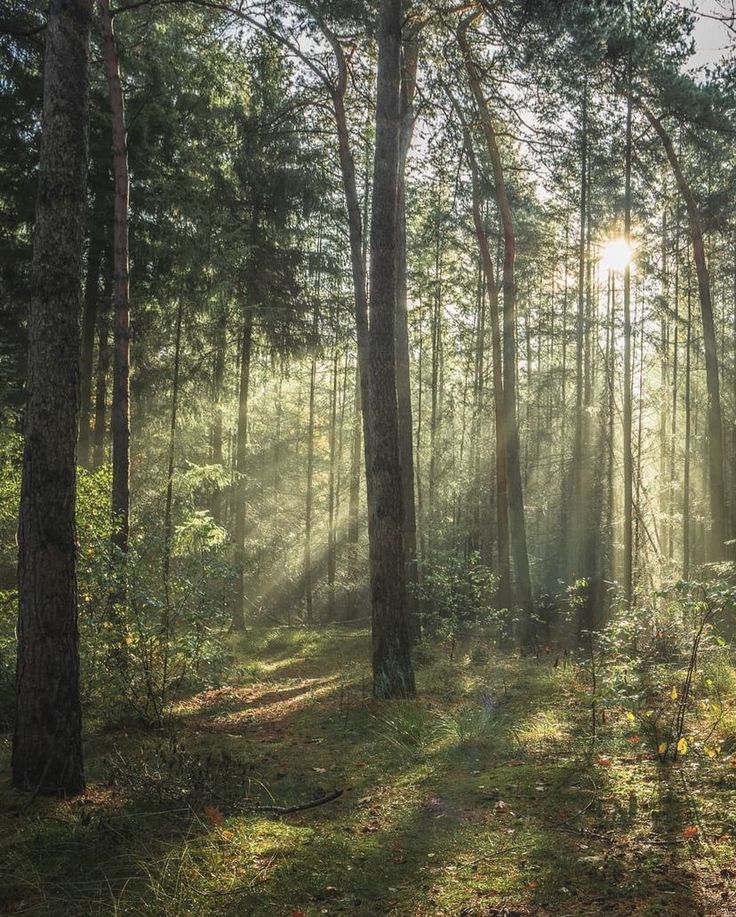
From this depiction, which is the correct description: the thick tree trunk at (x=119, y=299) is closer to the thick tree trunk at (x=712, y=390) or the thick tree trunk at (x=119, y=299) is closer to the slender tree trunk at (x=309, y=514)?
the thick tree trunk at (x=712, y=390)

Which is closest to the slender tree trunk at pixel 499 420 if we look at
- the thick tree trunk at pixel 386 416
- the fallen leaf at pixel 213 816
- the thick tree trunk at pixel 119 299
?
the thick tree trunk at pixel 386 416

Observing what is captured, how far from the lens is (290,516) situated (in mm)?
26656

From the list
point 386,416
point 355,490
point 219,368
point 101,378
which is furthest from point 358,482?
point 386,416

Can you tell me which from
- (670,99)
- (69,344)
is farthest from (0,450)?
(670,99)

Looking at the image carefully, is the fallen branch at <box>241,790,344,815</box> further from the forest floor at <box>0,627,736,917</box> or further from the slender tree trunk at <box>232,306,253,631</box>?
the slender tree trunk at <box>232,306,253,631</box>

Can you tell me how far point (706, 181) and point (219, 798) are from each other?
18.0 m

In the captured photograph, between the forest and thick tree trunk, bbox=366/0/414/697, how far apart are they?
0.04 metres

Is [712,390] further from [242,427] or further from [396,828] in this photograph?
[396,828]

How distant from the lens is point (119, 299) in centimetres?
1034

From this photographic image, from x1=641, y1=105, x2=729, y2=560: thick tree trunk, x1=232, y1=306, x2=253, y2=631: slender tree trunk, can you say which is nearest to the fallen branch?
x1=232, y1=306, x2=253, y2=631: slender tree trunk

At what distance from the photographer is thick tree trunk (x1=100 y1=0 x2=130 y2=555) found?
9.95 m

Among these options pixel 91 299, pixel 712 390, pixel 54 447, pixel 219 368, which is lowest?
pixel 54 447

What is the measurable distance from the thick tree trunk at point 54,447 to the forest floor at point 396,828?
1.35ft

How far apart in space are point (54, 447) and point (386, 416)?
409 cm
